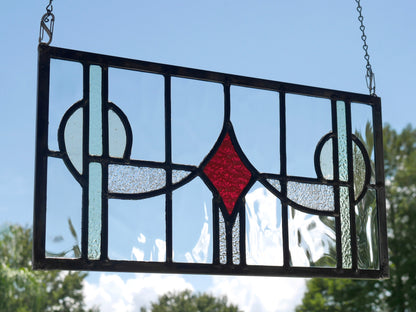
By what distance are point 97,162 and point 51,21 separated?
54 centimetres

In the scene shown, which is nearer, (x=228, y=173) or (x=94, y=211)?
(x=94, y=211)

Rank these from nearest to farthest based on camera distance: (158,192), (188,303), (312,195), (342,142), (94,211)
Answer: (94,211)
(158,192)
(312,195)
(342,142)
(188,303)

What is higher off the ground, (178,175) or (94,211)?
(178,175)

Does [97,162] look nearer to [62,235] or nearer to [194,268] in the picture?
[62,235]

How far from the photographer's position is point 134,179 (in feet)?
7.65

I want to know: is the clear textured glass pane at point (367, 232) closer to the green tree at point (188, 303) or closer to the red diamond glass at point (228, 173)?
the red diamond glass at point (228, 173)

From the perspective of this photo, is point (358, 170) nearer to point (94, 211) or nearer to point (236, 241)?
point (236, 241)

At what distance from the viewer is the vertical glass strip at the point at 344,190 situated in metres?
2.66

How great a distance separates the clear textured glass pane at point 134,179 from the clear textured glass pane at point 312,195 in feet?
1.83

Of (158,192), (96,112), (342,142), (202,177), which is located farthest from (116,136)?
(342,142)

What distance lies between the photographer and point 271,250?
252 cm

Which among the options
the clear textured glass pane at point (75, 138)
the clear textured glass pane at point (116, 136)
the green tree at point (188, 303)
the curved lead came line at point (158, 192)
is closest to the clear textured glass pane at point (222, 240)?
the curved lead came line at point (158, 192)

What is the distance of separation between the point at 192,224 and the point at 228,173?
26 centimetres

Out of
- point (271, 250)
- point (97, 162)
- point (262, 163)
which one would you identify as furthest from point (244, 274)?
point (97, 162)
